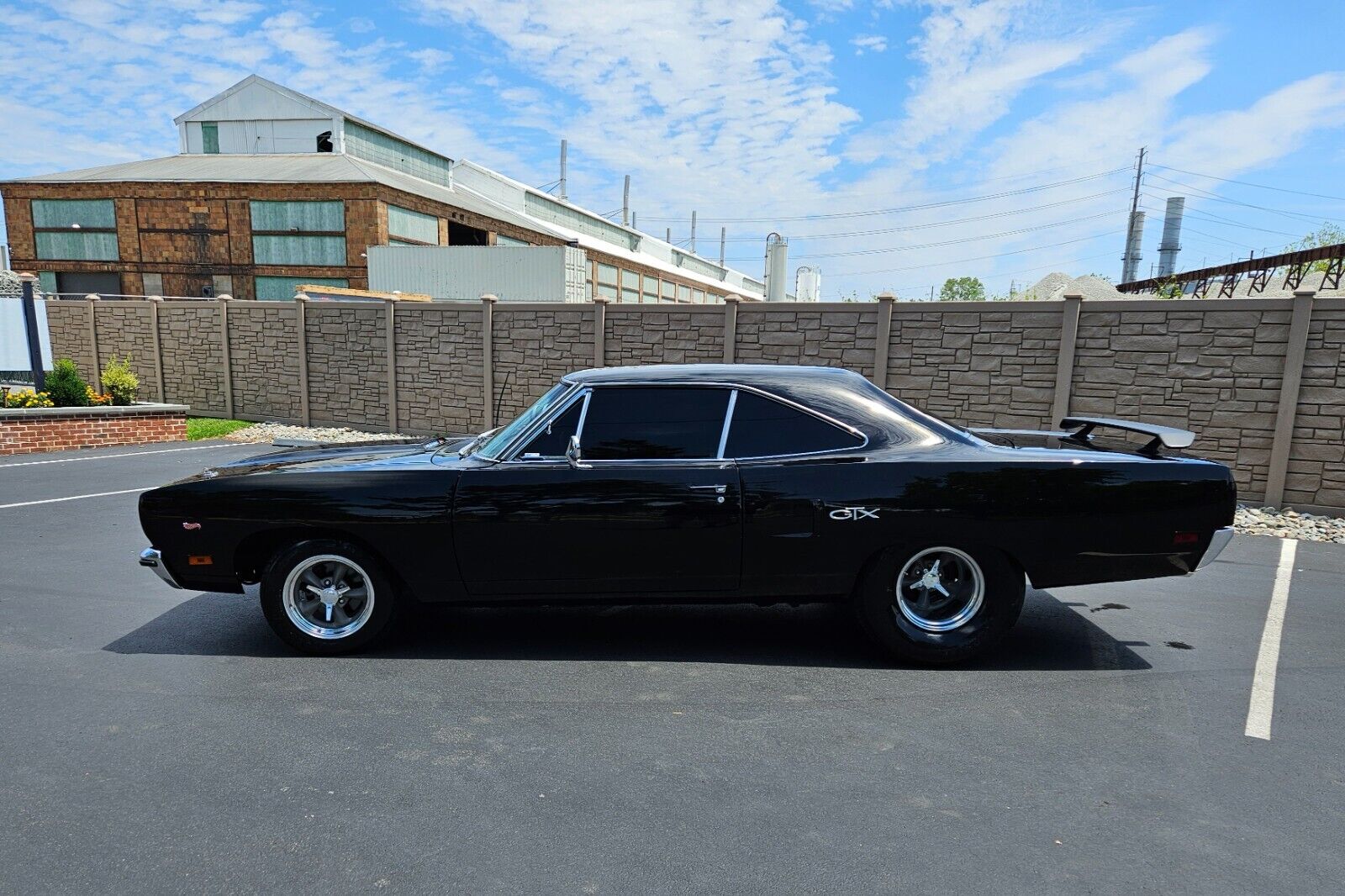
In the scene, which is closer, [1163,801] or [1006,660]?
[1163,801]

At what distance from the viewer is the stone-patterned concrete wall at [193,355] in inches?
666

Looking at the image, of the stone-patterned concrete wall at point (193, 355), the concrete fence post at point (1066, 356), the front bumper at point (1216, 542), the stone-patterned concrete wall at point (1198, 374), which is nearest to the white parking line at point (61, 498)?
the stone-patterned concrete wall at point (193, 355)

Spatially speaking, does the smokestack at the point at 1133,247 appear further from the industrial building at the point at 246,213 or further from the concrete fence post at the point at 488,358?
the concrete fence post at the point at 488,358

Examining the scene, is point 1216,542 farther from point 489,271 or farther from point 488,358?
point 489,271

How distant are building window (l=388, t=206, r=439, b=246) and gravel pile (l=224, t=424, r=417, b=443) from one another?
18.9 metres

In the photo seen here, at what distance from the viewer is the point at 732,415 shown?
4113 mm

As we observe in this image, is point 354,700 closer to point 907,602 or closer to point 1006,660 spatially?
point 907,602

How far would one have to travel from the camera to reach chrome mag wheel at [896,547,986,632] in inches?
158

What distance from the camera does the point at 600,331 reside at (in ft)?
41.3

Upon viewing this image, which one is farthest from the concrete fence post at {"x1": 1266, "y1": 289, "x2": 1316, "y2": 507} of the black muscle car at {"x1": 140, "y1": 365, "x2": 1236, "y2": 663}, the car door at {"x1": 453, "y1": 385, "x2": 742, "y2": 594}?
the car door at {"x1": 453, "y1": 385, "x2": 742, "y2": 594}

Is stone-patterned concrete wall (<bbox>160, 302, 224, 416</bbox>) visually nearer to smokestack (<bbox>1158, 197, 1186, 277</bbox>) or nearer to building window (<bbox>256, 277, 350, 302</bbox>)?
building window (<bbox>256, 277, 350, 302</bbox>)

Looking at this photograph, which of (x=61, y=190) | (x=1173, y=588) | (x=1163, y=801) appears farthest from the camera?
(x=61, y=190)

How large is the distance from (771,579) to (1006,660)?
138 centimetres

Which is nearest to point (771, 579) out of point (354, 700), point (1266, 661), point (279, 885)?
point (354, 700)
